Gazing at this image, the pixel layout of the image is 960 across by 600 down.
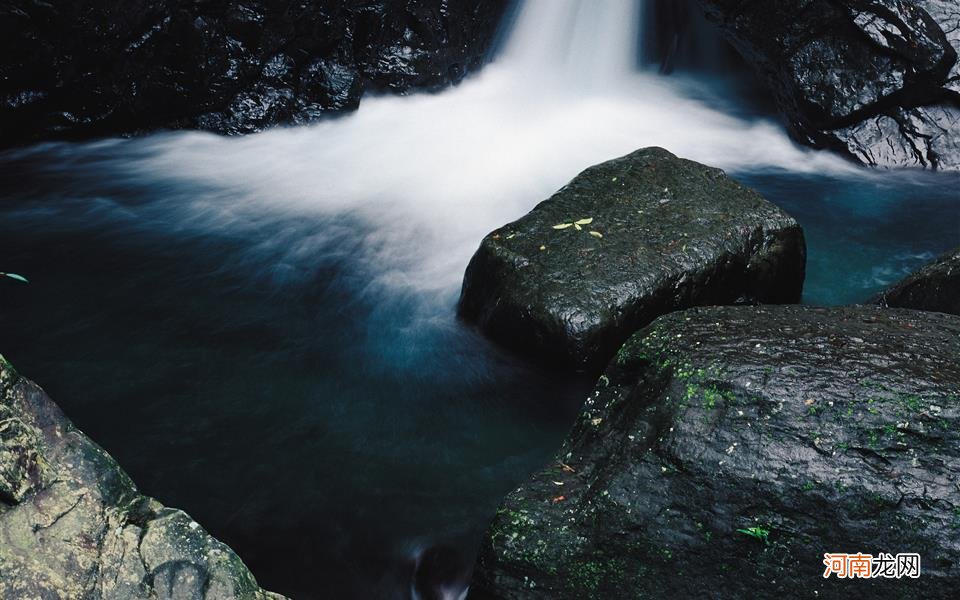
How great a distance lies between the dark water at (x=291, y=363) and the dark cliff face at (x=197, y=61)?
44.0 inches

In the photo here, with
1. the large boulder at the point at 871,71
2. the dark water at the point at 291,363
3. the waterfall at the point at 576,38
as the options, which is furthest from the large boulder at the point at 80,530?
the waterfall at the point at 576,38

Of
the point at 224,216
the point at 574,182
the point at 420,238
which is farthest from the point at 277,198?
the point at 574,182

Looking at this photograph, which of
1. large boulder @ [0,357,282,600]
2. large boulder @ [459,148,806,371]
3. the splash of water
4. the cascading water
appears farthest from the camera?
the splash of water

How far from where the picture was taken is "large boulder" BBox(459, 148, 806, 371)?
476cm

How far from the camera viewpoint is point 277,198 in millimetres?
7637

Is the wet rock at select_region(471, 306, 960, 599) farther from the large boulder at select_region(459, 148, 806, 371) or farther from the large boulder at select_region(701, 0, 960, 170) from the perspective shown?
the large boulder at select_region(701, 0, 960, 170)

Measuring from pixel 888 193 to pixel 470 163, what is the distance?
401 centimetres

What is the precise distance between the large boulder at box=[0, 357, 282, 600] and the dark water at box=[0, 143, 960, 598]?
1.30m

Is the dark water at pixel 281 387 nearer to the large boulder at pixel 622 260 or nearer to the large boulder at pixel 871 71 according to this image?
the large boulder at pixel 622 260

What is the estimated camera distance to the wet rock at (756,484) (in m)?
2.82

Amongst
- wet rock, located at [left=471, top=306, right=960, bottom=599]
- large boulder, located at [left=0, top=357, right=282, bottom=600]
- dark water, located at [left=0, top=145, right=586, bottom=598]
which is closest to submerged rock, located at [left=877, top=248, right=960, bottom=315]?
wet rock, located at [left=471, top=306, right=960, bottom=599]

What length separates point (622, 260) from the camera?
489 centimetres

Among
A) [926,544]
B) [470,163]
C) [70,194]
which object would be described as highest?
[926,544]

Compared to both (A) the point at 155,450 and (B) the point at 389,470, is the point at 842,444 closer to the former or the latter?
(B) the point at 389,470
